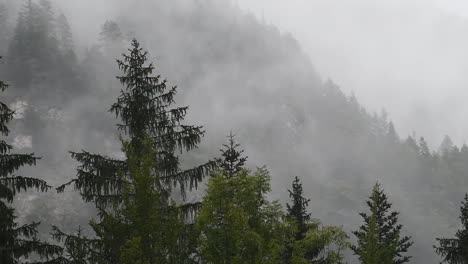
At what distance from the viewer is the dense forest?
1109 centimetres

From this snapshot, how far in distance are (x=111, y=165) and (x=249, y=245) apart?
17.9ft

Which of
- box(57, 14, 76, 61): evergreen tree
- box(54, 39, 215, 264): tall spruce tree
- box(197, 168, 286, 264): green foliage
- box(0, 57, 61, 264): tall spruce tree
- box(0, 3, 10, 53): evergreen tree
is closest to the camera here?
box(197, 168, 286, 264): green foliage

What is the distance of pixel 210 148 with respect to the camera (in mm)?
119062

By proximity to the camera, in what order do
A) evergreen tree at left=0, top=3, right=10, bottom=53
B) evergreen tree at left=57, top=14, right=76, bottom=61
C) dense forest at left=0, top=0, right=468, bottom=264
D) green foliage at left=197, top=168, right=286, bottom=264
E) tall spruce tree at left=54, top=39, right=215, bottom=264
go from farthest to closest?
evergreen tree at left=0, top=3, right=10, bottom=53, evergreen tree at left=57, top=14, right=76, bottom=61, dense forest at left=0, top=0, right=468, bottom=264, tall spruce tree at left=54, top=39, right=215, bottom=264, green foliage at left=197, top=168, right=286, bottom=264

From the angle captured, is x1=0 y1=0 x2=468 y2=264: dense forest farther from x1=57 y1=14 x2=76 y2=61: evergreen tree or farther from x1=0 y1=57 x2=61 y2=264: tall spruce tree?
x1=57 y1=14 x2=76 y2=61: evergreen tree

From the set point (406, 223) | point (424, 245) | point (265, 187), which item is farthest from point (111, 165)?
point (406, 223)

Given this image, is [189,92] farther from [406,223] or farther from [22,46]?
[406,223]

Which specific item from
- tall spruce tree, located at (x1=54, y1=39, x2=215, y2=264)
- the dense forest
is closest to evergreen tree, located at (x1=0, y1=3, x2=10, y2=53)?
the dense forest

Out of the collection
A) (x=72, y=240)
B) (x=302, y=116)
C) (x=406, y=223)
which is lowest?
(x=72, y=240)

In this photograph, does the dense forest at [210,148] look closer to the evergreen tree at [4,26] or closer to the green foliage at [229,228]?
the green foliage at [229,228]

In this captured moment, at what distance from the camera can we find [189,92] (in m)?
145

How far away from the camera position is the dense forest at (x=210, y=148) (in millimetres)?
11094

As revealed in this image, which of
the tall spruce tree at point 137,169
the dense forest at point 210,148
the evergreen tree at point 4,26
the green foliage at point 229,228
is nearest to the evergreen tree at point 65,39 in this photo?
the dense forest at point 210,148

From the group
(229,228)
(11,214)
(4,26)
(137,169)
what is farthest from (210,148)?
(229,228)
